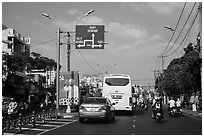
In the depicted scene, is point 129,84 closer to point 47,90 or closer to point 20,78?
point 20,78

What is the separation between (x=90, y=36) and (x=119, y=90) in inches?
234

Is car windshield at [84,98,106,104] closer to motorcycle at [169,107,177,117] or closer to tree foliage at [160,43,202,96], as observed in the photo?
motorcycle at [169,107,177,117]

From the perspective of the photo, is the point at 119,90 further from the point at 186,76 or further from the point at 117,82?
the point at 186,76

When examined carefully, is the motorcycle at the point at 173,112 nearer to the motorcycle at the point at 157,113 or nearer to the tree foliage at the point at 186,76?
the tree foliage at the point at 186,76

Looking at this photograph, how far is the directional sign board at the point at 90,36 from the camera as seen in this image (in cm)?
2081

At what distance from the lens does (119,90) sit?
25.0 metres

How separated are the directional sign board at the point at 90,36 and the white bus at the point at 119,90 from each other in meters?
5.21

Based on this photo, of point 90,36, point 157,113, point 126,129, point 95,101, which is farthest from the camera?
point 90,36

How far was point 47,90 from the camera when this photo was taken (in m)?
58.2

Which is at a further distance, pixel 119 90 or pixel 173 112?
pixel 119 90

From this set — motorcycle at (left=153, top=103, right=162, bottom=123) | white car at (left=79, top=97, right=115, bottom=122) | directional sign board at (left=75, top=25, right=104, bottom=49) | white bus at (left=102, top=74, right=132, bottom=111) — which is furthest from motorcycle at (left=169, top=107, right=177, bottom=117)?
white car at (left=79, top=97, right=115, bottom=122)

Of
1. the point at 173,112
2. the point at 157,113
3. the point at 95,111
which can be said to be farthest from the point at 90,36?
the point at 173,112

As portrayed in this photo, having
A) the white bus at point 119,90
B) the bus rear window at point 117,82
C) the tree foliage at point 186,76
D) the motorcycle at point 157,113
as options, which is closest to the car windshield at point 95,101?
the motorcycle at point 157,113

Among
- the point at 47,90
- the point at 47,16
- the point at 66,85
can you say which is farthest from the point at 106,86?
the point at 47,90
